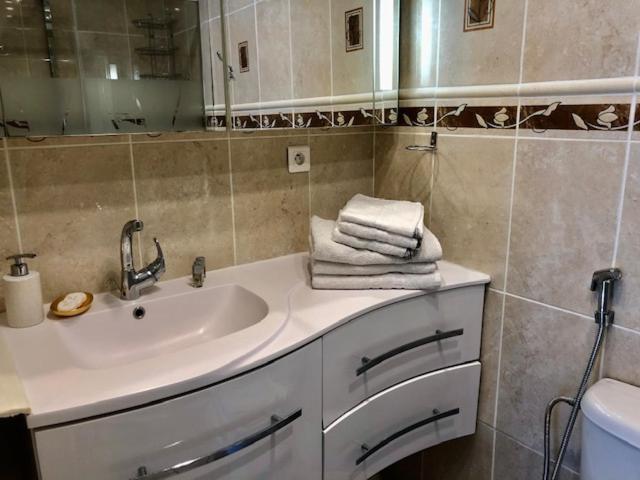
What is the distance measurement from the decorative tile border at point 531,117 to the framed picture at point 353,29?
0.24 meters

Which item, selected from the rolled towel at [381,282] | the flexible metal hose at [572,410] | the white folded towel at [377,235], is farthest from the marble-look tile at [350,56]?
the flexible metal hose at [572,410]

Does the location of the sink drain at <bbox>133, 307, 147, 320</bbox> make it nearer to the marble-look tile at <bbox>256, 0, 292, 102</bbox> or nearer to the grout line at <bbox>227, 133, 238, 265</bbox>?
the grout line at <bbox>227, 133, 238, 265</bbox>

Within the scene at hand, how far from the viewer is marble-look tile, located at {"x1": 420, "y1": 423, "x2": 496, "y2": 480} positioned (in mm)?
1469

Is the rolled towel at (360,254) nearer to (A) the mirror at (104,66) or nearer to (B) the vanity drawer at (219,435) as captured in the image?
(B) the vanity drawer at (219,435)

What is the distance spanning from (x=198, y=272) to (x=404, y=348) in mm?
560

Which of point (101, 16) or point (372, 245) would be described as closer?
point (101, 16)

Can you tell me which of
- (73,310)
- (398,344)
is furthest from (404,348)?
(73,310)

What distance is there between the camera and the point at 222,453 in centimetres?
93

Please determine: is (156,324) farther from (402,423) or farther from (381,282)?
(402,423)

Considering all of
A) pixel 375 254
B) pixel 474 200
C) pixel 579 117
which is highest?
pixel 579 117

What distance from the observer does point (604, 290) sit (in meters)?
1.10

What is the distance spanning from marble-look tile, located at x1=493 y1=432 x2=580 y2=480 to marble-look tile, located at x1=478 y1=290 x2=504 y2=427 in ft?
0.21

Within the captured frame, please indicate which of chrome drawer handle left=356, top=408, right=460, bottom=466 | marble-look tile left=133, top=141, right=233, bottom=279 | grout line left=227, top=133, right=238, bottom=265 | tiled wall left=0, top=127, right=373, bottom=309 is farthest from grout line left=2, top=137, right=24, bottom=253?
chrome drawer handle left=356, top=408, right=460, bottom=466

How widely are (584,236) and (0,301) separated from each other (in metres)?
1.32
